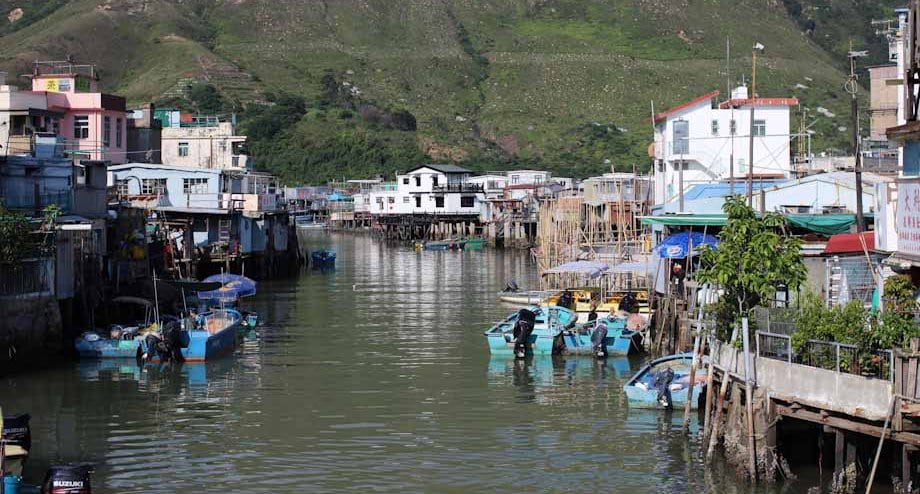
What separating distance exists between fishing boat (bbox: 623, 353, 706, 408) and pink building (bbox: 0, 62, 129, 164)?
120 feet

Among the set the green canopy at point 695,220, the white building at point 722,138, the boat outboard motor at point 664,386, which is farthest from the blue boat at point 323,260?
the boat outboard motor at point 664,386

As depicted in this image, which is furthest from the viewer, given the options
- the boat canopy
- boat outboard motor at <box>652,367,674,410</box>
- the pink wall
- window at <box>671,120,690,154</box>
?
the pink wall

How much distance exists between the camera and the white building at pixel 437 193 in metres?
137

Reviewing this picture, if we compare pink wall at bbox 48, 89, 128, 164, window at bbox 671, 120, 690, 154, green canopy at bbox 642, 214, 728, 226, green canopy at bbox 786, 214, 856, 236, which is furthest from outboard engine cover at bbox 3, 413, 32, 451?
pink wall at bbox 48, 89, 128, 164

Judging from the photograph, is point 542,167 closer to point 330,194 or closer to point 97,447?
point 330,194

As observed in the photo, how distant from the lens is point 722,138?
62.2 m

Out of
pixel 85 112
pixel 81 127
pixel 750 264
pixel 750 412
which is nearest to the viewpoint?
pixel 750 412

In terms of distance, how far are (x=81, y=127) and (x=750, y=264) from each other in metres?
54.3

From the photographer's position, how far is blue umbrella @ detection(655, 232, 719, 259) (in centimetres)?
4434

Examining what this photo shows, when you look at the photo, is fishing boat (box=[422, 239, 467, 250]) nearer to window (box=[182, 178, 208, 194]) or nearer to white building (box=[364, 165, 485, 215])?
white building (box=[364, 165, 485, 215])

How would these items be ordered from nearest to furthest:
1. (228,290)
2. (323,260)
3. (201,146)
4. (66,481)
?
(66,481) < (228,290) < (201,146) < (323,260)

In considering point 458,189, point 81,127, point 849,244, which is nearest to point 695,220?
point 849,244

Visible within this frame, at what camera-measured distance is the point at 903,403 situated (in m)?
23.2

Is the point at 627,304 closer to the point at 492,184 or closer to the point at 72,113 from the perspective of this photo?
the point at 72,113
